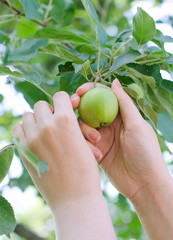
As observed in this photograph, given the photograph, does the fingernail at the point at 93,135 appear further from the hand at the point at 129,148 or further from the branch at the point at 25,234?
the branch at the point at 25,234

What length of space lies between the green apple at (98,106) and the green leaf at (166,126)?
42 centimetres

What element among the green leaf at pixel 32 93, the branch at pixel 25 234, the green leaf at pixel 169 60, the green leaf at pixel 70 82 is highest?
the green leaf at pixel 169 60

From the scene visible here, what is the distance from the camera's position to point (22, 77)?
104 cm

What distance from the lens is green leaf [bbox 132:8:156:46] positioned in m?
1.04

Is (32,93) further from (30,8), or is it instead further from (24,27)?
(24,27)

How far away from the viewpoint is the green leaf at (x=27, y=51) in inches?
50.2

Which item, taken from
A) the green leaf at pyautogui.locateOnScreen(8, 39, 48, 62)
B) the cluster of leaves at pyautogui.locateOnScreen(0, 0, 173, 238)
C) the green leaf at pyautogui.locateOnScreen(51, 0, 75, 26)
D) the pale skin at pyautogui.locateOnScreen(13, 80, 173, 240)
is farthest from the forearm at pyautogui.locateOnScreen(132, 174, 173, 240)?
the green leaf at pyautogui.locateOnScreen(51, 0, 75, 26)

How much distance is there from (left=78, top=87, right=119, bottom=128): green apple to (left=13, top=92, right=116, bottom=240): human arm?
101 mm

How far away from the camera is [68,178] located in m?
0.88

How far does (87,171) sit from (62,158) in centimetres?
8

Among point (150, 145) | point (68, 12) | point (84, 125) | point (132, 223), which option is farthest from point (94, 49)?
point (132, 223)

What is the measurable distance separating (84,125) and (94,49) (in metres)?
0.32

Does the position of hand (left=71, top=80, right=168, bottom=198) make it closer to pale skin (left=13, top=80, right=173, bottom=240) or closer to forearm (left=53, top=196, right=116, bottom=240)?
pale skin (left=13, top=80, right=173, bottom=240)

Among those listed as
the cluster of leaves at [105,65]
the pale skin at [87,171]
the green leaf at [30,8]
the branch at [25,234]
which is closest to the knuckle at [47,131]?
the pale skin at [87,171]
